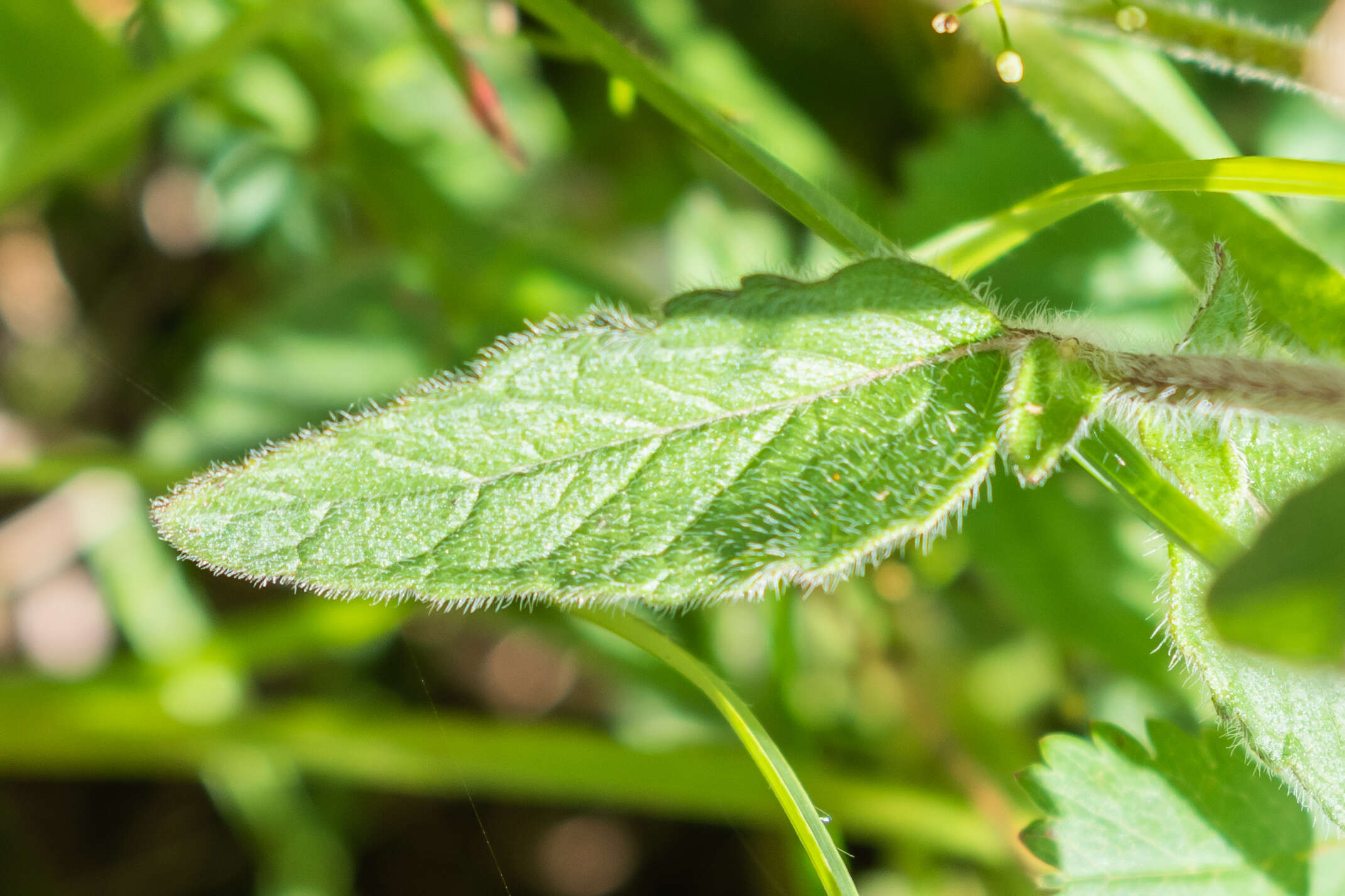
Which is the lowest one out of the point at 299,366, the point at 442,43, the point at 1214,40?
the point at 299,366

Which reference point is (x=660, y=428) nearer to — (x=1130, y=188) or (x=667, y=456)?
Answer: (x=667, y=456)

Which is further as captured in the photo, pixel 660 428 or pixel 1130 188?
pixel 1130 188

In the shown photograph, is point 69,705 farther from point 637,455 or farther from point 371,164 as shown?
point 637,455

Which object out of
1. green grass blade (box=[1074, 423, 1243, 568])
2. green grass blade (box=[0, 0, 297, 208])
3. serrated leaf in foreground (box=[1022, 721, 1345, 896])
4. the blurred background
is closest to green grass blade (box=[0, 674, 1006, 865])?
the blurred background

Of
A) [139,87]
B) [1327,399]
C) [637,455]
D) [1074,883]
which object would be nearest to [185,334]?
[139,87]

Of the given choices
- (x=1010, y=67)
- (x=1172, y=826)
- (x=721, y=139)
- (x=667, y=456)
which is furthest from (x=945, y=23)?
(x=1172, y=826)

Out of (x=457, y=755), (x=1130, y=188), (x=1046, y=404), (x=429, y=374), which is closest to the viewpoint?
(x=1046, y=404)
